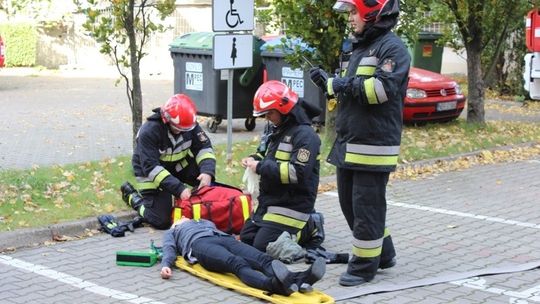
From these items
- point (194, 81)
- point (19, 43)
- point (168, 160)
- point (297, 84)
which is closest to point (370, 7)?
point (168, 160)

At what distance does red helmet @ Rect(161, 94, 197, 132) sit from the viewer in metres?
7.30

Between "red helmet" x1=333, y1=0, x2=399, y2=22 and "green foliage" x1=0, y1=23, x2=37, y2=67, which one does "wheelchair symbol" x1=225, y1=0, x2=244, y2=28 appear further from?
"green foliage" x1=0, y1=23, x2=37, y2=67

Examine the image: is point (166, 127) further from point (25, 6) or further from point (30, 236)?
point (25, 6)

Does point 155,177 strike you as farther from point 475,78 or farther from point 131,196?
point 475,78

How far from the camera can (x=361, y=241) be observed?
5863mm

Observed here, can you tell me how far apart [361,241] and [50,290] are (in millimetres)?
2135

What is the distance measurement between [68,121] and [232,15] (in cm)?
674

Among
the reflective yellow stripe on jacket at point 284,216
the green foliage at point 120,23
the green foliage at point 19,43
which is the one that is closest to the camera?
the reflective yellow stripe on jacket at point 284,216

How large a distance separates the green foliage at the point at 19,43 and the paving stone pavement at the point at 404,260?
68.5 ft

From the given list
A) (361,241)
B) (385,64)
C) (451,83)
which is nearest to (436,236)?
(361,241)

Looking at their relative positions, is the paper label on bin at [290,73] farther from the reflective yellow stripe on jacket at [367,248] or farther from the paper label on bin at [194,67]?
the reflective yellow stripe on jacket at [367,248]

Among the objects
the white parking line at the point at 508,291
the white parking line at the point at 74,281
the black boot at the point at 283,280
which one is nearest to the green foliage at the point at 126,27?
the white parking line at the point at 74,281

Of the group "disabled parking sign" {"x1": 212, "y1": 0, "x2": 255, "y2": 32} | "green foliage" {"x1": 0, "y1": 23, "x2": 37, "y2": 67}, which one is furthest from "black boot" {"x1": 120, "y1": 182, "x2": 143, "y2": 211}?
"green foliage" {"x1": 0, "y1": 23, "x2": 37, "y2": 67}

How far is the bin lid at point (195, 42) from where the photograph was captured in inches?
551
